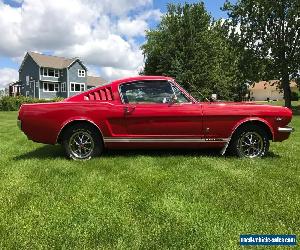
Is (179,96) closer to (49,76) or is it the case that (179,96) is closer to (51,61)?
(49,76)

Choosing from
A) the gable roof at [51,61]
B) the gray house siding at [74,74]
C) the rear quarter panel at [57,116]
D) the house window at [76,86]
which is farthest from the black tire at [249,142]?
the house window at [76,86]

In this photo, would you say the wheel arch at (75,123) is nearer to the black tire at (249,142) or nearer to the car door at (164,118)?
the car door at (164,118)

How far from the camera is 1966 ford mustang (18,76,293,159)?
24.8 feet

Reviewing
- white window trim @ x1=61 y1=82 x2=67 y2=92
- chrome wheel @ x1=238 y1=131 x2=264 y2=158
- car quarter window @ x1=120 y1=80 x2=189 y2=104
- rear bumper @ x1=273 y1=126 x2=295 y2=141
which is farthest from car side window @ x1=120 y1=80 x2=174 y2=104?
white window trim @ x1=61 y1=82 x2=67 y2=92

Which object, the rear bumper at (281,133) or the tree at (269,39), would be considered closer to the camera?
the rear bumper at (281,133)

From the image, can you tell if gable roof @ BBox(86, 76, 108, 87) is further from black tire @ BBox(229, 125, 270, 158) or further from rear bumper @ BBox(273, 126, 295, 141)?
rear bumper @ BBox(273, 126, 295, 141)

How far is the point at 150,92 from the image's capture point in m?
7.80

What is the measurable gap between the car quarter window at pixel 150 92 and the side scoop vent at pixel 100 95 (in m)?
0.27

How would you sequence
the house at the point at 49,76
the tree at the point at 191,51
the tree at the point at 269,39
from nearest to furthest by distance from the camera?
the tree at the point at 269,39 → the tree at the point at 191,51 → the house at the point at 49,76

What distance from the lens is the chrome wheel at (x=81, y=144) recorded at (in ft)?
25.1

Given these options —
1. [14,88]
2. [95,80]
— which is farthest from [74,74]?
[95,80]

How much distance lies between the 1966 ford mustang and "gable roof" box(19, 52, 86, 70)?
5845 centimetres

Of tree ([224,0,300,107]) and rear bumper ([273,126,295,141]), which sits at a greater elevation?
tree ([224,0,300,107])

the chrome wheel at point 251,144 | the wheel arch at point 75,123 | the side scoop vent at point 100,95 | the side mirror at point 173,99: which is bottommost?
the chrome wheel at point 251,144
